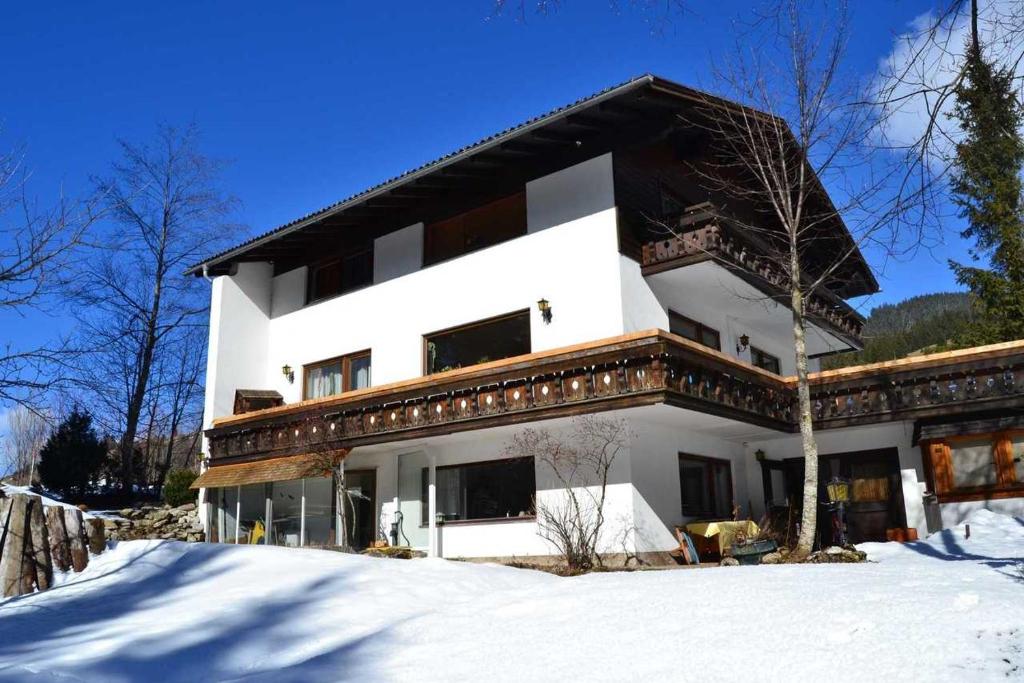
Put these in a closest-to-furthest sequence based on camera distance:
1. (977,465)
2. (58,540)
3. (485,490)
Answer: (58,540), (977,465), (485,490)

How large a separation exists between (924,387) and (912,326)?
43.7m

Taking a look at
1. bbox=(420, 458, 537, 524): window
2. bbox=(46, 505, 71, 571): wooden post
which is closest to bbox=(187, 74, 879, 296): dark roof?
bbox=(420, 458, 537, 524): window

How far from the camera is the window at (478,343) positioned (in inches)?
648

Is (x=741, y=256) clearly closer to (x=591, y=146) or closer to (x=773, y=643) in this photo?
(x=591, y=146)

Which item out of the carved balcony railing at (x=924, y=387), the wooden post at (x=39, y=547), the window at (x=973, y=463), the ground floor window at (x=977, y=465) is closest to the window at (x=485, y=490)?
the carved balcony railing at (x=924, y=387)

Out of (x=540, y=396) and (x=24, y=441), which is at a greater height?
(x=24, y=441)

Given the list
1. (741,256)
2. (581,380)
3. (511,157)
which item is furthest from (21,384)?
(741,256)

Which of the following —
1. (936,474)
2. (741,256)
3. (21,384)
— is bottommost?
(936,474)

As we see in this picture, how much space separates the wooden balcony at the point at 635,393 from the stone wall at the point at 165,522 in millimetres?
2818

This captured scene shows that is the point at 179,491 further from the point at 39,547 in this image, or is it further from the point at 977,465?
the point at 977,465

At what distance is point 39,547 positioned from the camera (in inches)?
441

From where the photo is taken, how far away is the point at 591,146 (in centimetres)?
1609

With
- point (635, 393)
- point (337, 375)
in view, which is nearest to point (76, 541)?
point (635, 393)

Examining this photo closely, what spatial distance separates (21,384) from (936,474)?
1468 cm
